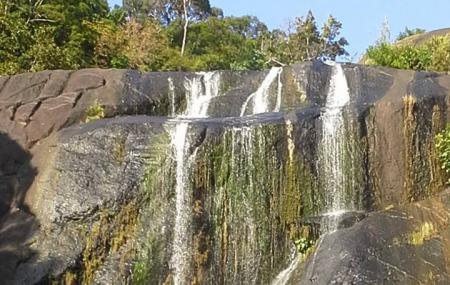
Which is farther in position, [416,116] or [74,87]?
[74,87]

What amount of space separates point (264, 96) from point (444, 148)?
4.77m

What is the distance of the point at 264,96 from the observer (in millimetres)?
17797

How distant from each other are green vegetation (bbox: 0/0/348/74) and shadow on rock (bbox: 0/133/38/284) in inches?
256

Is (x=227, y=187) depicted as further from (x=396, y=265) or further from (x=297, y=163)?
(x=396, y=265)

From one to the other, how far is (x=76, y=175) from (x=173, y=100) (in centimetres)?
450

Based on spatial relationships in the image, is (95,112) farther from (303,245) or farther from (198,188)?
(303,245)

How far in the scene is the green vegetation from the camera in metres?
22.5

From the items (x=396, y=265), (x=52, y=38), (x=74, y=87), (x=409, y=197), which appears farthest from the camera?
(x=52, y=38)

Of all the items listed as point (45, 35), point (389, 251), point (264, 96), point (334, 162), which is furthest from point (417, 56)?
point (389, 251)

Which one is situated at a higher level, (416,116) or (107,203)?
(416,116)

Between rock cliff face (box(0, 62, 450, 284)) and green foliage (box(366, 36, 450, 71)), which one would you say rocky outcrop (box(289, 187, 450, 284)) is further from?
green foliage (box(366, 36, 450, 71))

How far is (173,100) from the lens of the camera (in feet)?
58.0

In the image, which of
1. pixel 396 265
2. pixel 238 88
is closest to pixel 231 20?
pixel 238 88

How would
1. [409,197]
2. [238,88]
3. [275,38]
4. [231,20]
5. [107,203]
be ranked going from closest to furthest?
1. [107,203]
2. [409,197]
3. [238,88]
4. [275,38]
5. [231,20]
